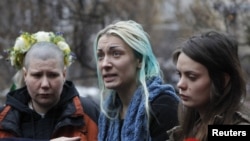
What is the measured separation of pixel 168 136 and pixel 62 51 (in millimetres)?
1440

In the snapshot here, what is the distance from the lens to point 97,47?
439 centimetres

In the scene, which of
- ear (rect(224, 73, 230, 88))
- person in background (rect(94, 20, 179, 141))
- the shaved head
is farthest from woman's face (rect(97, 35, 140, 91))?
ear (rect(224, 73, 230, 88))

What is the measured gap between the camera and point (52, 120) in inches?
190

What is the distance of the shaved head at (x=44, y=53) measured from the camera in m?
4.86

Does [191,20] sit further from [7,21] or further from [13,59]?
[13,59]

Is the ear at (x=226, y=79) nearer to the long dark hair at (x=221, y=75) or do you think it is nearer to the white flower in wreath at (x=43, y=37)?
the long dark hair at (x=221, y=75)

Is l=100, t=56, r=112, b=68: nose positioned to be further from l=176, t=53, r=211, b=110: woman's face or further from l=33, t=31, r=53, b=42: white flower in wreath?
l=33, t=31, r=53, b=42: white flower in wreath

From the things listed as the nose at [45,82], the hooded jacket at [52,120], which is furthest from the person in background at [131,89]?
the nose at [45,82]

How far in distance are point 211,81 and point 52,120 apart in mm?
1718

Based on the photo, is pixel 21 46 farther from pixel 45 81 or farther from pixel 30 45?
pixel 45 81

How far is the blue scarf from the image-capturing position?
13.4 feet

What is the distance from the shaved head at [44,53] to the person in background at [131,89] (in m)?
0.56

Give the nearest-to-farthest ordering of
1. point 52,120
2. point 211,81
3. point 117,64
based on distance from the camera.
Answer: point 211,81
point 117,64
point 52,120

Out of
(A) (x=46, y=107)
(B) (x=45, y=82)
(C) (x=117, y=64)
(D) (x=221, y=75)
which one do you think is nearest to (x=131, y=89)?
(C) (x=117, y=64)
